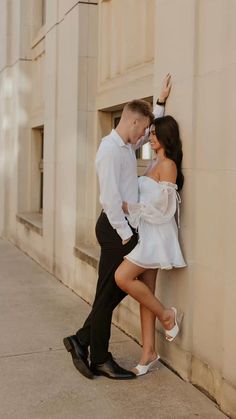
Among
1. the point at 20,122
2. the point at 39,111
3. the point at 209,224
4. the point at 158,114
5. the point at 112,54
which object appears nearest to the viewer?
the point at 209,224

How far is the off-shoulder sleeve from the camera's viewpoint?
168 inches

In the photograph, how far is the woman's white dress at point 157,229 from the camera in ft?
14.0

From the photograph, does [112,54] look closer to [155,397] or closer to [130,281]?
[130,281]

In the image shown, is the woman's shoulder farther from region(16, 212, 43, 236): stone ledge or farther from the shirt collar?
region(16, 212, 43, 236): stone ledge

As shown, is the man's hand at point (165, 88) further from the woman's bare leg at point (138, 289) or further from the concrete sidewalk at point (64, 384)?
the concrete sidewalk at point (64, 384)

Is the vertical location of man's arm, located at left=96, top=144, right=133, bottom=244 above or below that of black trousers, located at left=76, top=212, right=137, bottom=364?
above

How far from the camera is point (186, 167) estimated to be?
4.33 meters

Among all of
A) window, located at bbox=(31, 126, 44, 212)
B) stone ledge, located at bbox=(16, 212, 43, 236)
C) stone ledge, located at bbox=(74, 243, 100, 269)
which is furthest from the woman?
window, located at bbox=(31, 126, 44, 212)

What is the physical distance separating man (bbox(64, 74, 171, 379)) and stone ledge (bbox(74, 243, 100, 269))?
1.94 m

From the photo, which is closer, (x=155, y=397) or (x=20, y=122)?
A: (x=155, y=397)

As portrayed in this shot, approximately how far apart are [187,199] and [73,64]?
3590 millimetres

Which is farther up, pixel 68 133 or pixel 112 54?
pixel 112 54

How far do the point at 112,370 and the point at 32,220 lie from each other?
5.91 meters

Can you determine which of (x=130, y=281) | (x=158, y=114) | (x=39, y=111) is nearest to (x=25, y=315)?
(x=130, y=281)
